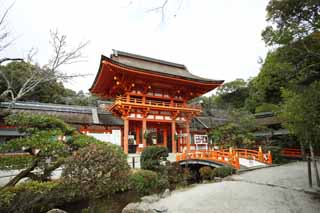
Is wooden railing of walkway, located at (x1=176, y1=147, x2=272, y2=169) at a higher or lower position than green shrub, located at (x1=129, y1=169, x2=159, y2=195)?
higher

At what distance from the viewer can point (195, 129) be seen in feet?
58.6

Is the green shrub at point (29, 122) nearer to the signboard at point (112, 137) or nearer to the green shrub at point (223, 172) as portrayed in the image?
the green shrub at point (223, 172)

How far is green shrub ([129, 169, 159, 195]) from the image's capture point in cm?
758

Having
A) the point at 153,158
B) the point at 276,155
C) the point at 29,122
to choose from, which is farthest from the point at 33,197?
the point at 276,155

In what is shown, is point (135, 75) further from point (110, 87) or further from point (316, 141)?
point (316, 141)

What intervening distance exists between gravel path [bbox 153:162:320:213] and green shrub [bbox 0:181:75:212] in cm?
315

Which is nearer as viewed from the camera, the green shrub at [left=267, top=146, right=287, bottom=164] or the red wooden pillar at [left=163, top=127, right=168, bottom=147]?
the green shrub at [left=267, top=146, right=287, bottom=164]

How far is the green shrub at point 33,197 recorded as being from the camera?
15.9 ft

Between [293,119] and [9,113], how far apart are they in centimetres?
869

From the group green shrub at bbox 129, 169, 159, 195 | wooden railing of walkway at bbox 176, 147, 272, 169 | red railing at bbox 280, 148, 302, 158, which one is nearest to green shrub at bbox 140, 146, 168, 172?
green shrub at bbox 129, 169, 159, 195

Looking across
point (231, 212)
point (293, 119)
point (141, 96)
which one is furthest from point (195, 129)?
point (231, 212)

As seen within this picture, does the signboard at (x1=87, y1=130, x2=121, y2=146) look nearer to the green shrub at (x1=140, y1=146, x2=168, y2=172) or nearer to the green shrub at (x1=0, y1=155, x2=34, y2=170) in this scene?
the green shrub at (x1=140, y1=146, x2=168, y2=172)

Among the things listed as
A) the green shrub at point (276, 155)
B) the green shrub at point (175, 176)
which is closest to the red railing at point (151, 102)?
the green shrub at point (175, 176)

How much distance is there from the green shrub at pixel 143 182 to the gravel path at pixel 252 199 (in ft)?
6.41
